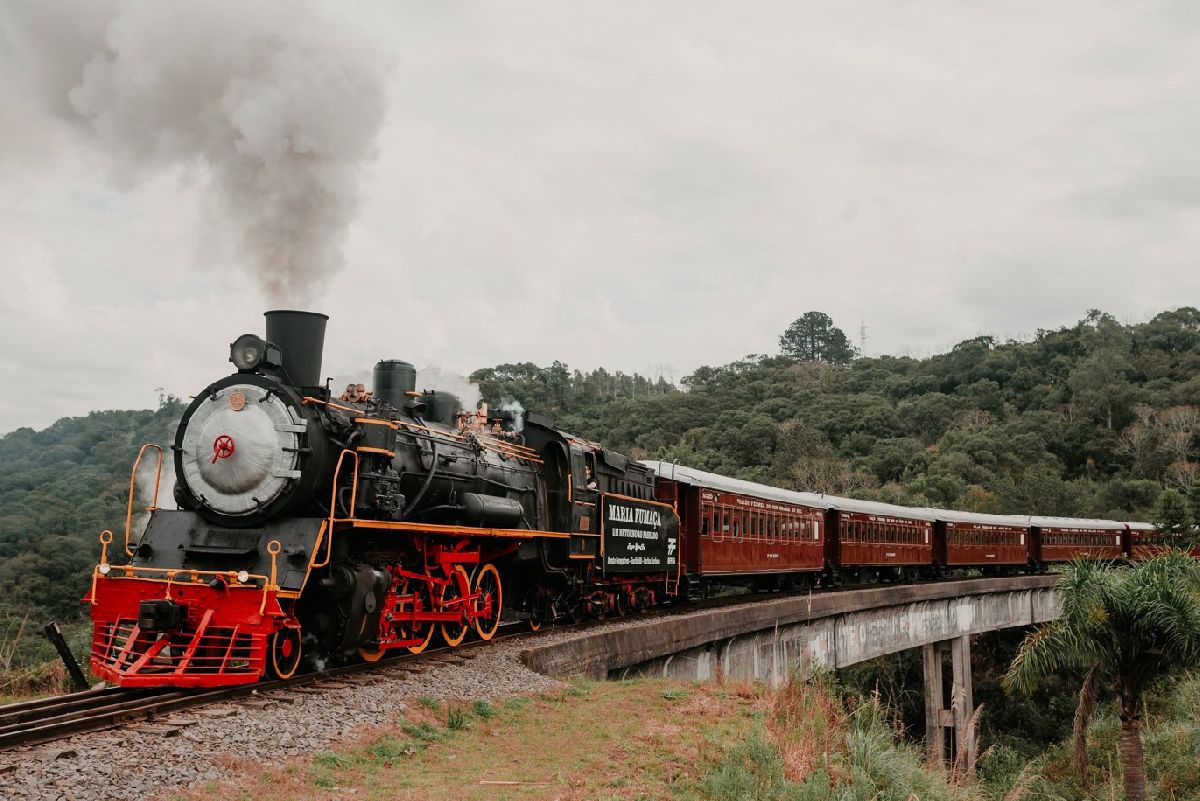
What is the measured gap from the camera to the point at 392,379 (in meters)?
12.2

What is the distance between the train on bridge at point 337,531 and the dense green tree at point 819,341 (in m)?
115

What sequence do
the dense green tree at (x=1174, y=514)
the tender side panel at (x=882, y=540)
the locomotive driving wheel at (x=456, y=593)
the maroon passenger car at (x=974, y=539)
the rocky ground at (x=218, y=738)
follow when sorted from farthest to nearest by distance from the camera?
the dense green tree at (x=1174, y=514) < the maroon passenger car at (x=974, y=539) < the tender side panel at (x=882, y=540) < the locomotive driving wheel at (x=456, y=593) < the rocky ground at (x=218, y=738)

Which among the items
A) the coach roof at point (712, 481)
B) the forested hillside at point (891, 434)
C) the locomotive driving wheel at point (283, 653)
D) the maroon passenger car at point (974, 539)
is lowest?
the locomotive driving wheel at point (283, 653)

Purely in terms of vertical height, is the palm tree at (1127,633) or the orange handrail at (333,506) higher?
the orange handrail at (333,506)

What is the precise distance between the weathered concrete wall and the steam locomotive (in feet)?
5.20

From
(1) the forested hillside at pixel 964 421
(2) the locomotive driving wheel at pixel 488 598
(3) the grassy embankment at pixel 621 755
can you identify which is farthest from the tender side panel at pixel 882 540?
(1) the forested hillside at pixel 964 421

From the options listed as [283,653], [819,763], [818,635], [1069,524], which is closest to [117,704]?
[283,653]

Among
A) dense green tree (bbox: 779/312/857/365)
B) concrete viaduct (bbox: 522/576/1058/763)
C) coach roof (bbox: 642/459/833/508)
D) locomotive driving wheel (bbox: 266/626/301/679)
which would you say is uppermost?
dense green tree (bbox: 779/312/857/365)

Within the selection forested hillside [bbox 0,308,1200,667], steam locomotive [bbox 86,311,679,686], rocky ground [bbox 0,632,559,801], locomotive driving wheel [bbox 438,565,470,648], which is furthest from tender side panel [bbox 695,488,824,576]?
forested hillside [bbox 0,308,1200,667]

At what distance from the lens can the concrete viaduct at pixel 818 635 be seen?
1171 centimetres

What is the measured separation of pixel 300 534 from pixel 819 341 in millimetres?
123572

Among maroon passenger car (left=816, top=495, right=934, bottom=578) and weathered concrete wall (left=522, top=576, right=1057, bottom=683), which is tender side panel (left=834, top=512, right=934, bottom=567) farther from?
weathered concrete wall (left=522, top=576, right=1057, bottom=683)

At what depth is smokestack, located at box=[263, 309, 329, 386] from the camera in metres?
9.48

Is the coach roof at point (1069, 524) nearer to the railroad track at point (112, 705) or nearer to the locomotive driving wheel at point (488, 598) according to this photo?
the locomotive driving wheel at point (488, 598)
